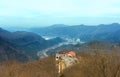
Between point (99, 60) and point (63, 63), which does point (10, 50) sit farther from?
point (99, 60)

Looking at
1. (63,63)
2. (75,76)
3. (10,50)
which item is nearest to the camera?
(75,76)

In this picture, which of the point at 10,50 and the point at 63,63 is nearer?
the point at 63,63

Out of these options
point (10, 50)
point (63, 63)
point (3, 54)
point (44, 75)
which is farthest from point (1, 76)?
point (10, 50)

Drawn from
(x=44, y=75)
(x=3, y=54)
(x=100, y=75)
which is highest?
(x=100, y=75)

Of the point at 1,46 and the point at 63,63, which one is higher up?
the point at 63,63

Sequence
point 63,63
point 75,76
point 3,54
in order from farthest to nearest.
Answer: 1. point 3,54
2. point 63,63
3. point 75,76

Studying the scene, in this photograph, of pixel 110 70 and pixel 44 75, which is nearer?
pixel 110 70

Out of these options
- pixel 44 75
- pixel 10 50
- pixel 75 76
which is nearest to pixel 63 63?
pixel 44 75

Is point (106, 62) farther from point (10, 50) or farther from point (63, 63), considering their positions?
point (10, 50)

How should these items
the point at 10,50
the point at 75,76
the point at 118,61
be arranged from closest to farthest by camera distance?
the point at 118,61 → the point at 75,76 → the point at 10,50
